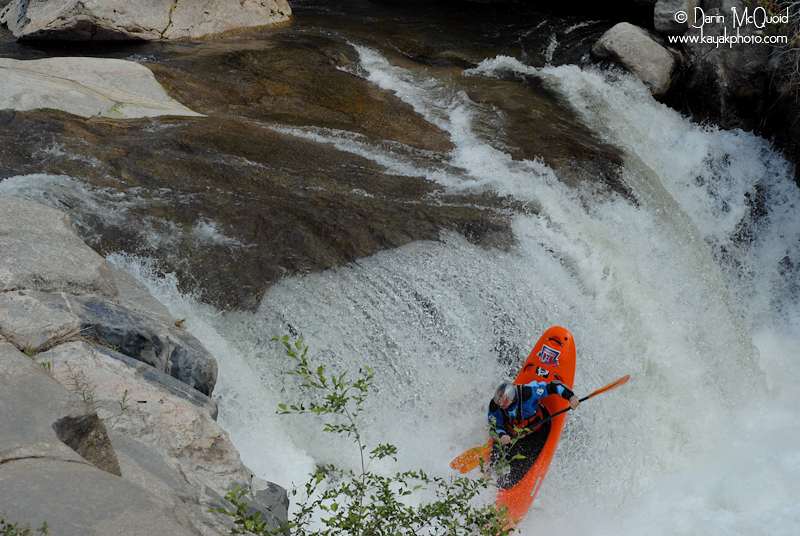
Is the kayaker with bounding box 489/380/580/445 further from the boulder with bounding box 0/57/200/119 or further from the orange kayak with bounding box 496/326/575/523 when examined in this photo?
the boulder with bounding box 0/57/200/119

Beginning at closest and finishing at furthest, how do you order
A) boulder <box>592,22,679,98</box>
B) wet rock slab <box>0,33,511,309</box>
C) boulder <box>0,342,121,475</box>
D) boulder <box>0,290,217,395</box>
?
boulder <box>0,342,121,475</box>, boulder <box>0,290,217,395</box>, wet rock slab <box>0,33,511,309</box>, boulder <box>592,22,679,98</box>

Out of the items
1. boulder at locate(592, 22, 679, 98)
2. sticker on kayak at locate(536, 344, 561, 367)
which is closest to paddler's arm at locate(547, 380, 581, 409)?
sticker on kayak at locate(536, 344, 561, 367)

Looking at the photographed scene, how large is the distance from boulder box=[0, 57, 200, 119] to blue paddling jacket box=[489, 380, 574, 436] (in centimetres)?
463

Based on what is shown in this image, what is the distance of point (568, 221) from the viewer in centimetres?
541

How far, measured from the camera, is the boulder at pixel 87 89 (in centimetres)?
576

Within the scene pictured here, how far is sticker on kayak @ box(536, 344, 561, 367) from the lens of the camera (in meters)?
4.44

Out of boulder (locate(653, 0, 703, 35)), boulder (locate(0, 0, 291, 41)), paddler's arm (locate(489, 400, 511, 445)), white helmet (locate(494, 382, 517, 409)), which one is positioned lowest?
paddler's arm (locate(489, 400, 511, 445))

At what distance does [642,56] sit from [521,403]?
19.6 ft

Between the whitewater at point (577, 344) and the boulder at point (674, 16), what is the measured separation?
9.41 feet

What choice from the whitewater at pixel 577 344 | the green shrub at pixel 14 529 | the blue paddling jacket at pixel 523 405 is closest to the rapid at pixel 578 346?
the whitewater at pixel 577 344

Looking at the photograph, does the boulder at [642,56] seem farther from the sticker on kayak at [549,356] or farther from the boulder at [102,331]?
the boulder at [102,331]

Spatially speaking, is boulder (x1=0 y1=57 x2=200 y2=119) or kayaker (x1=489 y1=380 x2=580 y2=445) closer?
kayaker (x1=489 y1=380 x2=580 y2=445)

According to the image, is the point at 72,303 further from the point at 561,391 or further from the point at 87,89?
the point at 87,89

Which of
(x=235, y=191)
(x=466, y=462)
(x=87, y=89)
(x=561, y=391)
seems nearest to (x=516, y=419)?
(x=561, y=391)
